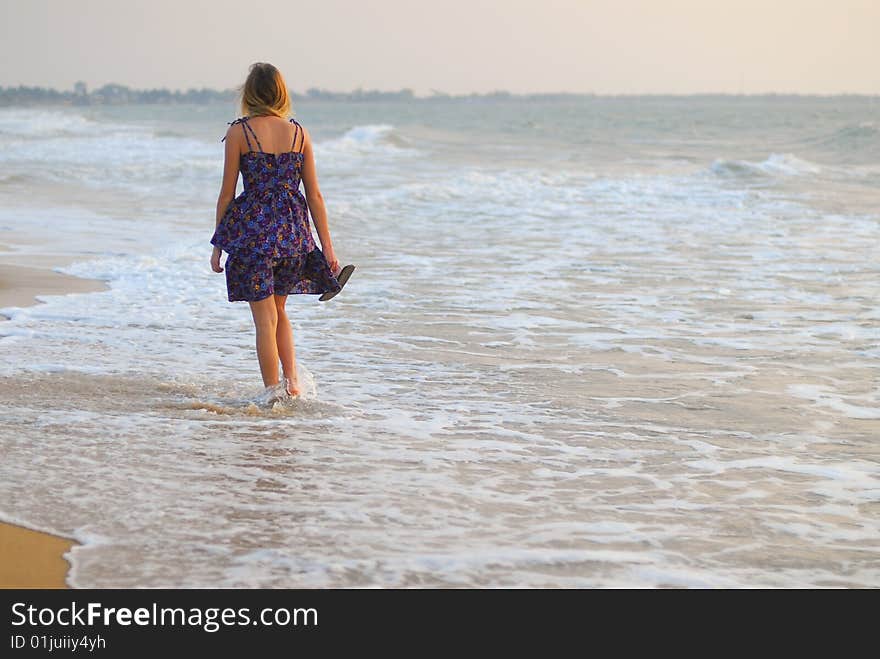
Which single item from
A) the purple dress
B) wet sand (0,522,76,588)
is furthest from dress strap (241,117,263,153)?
wet sand (0,522,76,588)

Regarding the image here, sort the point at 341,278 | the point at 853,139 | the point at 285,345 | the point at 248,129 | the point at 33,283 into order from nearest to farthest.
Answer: the point at 248,129 → the point at 341,278 → the point at 285,345 → the point at 33,283 → the point at 853,139

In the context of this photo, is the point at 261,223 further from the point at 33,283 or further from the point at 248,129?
the point at 33,283

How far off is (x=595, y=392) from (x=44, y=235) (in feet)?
26.6

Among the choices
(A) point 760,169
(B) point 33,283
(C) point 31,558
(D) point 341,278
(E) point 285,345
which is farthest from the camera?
(A) point 760,169

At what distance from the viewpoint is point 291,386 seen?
5.45 m

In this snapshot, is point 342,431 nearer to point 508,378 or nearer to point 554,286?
point 508,378

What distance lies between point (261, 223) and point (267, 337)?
1.90ft

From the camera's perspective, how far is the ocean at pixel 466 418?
3600 millimetres

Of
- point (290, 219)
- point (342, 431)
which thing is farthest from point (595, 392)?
point (290, 219)

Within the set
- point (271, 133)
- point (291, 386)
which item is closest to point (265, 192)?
Answer: point (271, 133)

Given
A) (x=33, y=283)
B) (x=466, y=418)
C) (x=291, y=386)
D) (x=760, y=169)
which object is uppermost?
(x=760, y=169)

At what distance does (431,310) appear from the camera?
8.23 m

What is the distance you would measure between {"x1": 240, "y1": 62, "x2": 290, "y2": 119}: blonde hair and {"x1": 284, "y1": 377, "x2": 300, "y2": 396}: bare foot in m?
1.33
